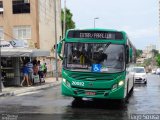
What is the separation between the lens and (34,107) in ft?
57.2

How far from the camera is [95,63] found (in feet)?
56.3

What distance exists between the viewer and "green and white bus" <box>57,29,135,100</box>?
16984 mm

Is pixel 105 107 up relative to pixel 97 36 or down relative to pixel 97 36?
down

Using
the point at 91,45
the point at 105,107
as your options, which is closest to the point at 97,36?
the point at 91,45

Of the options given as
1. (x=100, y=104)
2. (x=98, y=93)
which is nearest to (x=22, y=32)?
(x=100, y=104)

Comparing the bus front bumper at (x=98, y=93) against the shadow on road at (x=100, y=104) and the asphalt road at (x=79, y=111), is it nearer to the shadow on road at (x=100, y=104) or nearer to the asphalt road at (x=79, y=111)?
the asphalt road at (x=79, y=111)

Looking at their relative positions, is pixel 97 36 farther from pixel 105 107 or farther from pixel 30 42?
pixel 30 42

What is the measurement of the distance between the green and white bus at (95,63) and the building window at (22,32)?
37.4 meters

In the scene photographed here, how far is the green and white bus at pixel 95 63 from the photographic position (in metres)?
17.0

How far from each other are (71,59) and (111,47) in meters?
1.53

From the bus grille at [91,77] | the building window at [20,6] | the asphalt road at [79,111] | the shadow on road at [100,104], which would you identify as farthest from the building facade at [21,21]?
the bus grille at [91,77]

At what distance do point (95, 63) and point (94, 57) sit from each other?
9.7 inches

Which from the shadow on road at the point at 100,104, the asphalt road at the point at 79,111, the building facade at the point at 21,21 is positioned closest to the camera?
the asphalt road at the point at 79,111

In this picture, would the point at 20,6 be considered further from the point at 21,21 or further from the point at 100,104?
the point at 100,104
